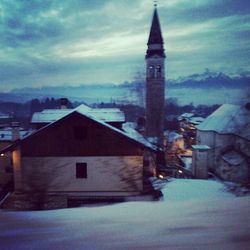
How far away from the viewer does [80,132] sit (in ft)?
49.8

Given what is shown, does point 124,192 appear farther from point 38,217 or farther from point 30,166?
point 38,217

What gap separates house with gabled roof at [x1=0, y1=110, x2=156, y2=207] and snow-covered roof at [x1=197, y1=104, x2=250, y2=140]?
1500cm

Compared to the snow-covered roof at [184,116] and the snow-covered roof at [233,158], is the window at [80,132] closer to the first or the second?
the snow-covered roof at [233,158]

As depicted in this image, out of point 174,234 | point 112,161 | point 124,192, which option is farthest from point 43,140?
point 174,234

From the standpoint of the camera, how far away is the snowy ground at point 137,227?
2.46 m

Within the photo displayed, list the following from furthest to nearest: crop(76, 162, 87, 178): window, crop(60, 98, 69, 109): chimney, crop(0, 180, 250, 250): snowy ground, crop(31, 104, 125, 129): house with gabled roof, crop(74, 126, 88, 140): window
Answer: crop(60, 98, 69, 109): chimney < crop(31, 104, 125, 129): house with gabled roof < crop(76, 162, 87, 178): window < crop(74, 126, 88, 140): window < crop(0, 180, 250, 250): snowy ground

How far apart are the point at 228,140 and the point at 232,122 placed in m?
1.93

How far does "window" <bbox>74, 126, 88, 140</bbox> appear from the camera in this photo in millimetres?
15125

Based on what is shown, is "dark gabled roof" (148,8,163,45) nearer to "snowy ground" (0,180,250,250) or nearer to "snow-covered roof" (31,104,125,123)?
"snow-covered roof" (31,104,125,123)

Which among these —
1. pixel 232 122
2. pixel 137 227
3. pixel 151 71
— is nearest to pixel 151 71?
pixel 151 71

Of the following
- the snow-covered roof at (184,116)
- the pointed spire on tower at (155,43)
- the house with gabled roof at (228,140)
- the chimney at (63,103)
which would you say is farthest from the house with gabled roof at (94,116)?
the snow-covered roof at (184,116)

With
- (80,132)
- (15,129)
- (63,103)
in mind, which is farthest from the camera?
(63,103)

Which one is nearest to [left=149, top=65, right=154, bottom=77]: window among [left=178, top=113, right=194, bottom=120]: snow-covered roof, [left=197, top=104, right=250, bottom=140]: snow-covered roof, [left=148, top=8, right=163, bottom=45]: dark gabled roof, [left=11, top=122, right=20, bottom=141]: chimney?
[left=148, top=8, right=163, bottom=45]: dark gabled roof

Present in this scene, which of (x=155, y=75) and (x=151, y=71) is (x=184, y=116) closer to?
(x=155, y=75)
